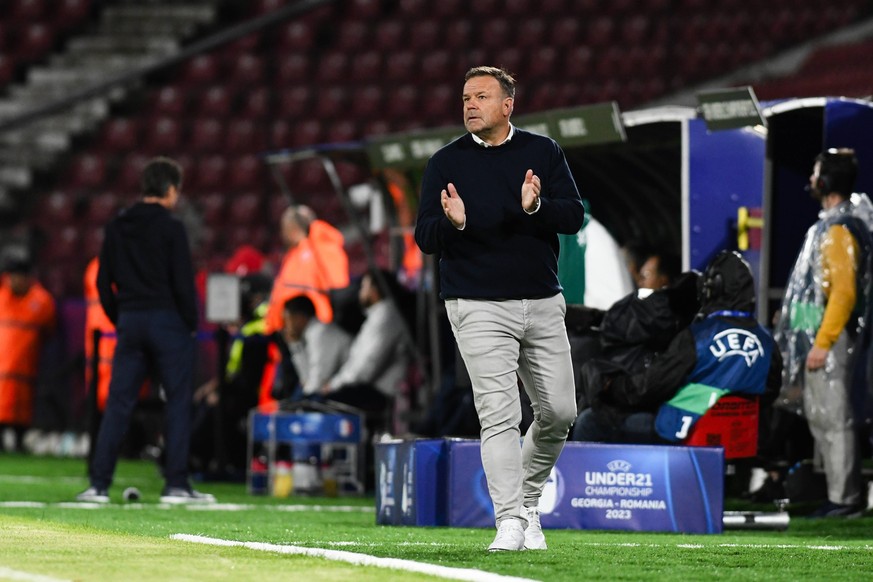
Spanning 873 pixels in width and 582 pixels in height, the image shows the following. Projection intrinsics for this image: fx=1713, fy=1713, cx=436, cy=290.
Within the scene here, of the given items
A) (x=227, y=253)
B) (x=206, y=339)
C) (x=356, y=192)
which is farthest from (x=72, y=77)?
(x=356, y=192)

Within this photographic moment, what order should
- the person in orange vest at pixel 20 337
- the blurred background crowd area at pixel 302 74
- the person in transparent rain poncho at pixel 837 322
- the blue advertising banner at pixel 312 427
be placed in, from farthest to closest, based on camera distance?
1. the blurred background crowd area at pixel 302 74
2. the person in orange vest at pixel 20 337
3. the blue advertising banner at pixel 312 427
4. the person in transparent rain poncho at pixel 837 322

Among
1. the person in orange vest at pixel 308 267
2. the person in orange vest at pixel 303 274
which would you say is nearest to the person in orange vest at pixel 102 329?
the person in orange vest at pixel 303 274

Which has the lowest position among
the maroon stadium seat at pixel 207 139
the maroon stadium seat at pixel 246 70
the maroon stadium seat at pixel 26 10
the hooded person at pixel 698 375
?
the hooded person at pixel 698 375

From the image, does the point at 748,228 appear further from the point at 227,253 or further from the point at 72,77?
the point at 72,77

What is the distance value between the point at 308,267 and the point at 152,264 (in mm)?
3095

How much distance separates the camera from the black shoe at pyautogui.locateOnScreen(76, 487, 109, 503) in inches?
364

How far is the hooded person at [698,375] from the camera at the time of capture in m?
8.05

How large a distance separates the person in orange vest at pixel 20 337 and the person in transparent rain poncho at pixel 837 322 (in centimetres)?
920

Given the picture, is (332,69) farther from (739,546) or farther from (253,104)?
(739,546)

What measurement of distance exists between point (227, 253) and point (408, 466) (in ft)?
36.1

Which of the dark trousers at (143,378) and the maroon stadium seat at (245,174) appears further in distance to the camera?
the maroon stadium seat at (245,174)

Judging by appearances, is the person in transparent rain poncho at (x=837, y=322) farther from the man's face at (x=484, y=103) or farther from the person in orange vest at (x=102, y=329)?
the person in orange vest at (x=102, y=329)

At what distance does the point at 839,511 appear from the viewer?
8523mm

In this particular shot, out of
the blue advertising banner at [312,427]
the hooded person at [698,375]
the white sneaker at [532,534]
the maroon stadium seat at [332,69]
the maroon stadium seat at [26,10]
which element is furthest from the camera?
the maroon stadium seat at [26,10]
